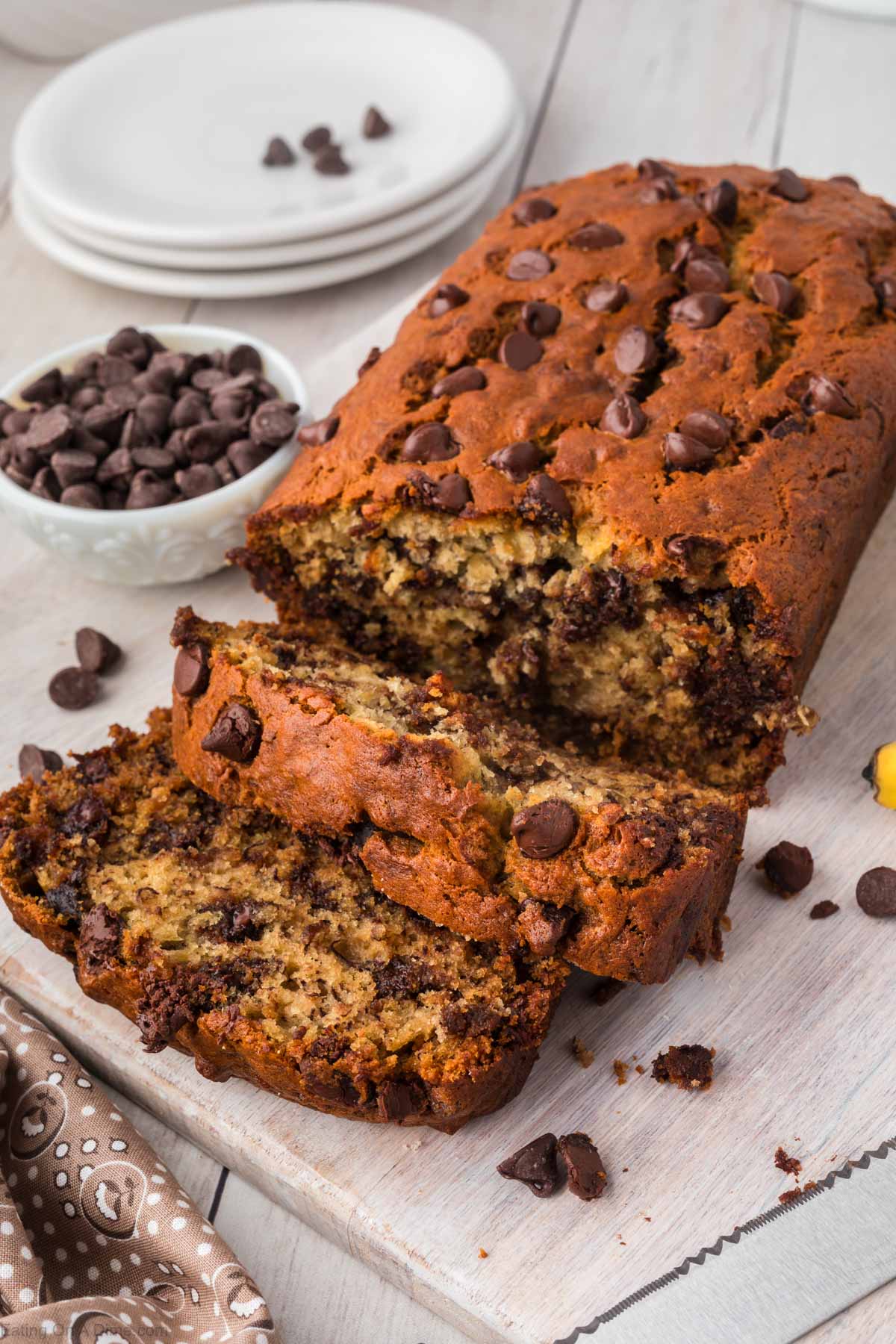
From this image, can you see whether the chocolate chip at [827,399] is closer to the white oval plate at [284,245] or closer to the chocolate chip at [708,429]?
the chocolate chip at [708,429]

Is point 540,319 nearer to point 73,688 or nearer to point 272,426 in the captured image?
point 272,426

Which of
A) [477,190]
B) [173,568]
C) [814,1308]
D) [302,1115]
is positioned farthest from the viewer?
[477,190]

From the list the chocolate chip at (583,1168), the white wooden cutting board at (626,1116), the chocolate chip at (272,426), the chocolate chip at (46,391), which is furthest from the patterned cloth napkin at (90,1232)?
the chocolate chip at (46,391)

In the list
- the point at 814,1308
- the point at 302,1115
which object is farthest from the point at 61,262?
the point at 814,1308

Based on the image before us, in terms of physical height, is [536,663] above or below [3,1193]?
above

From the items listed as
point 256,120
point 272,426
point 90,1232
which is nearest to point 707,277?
point 272,426

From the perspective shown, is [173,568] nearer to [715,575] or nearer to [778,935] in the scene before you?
[715,575]
